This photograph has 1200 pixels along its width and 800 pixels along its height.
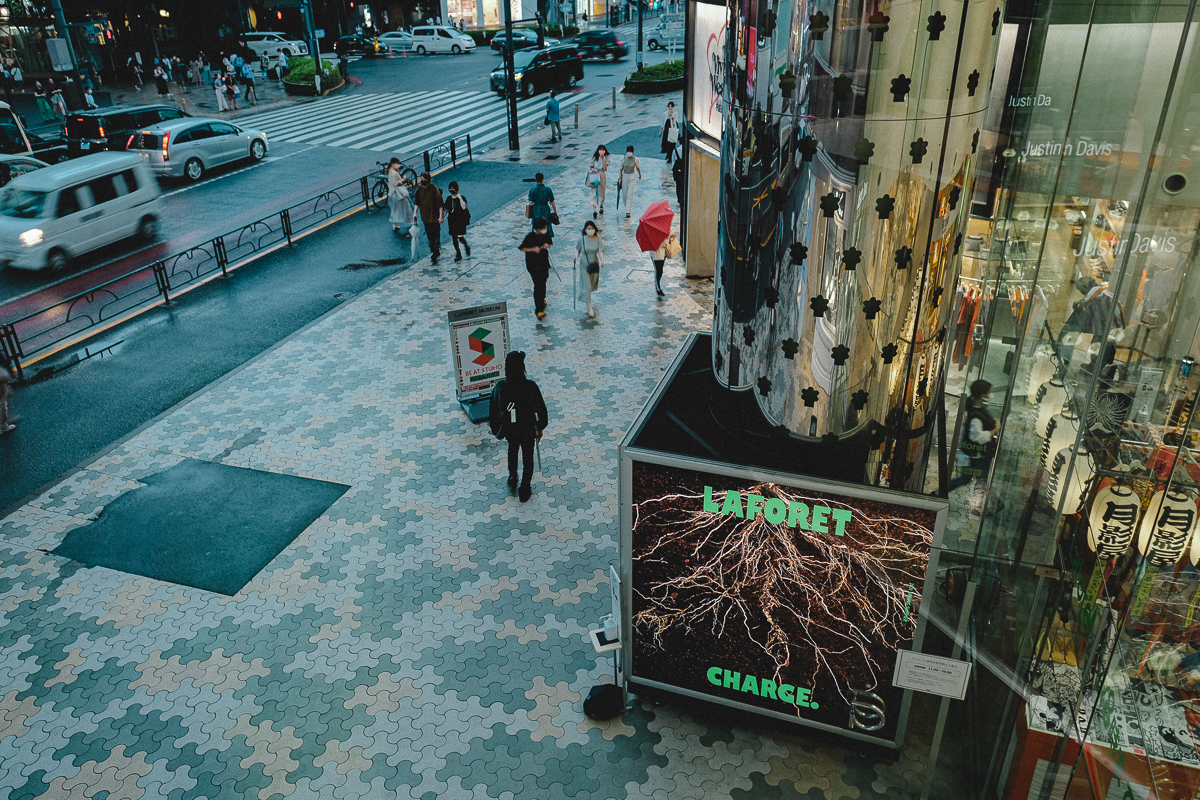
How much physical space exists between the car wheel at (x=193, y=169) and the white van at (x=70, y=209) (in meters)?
5.57

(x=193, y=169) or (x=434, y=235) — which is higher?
(x=193, y=169)

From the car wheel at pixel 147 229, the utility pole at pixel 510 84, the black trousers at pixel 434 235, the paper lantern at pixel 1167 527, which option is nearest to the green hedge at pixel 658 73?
the utility pole at pixel 510 84

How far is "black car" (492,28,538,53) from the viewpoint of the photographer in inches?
1592

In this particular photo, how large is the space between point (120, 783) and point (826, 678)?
16.7 feet

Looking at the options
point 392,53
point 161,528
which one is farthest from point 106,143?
point 392,53

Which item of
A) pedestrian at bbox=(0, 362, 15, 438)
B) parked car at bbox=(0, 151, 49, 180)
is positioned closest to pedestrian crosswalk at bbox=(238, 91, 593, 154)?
parked car at bbox=(0, 151, 49, 180)

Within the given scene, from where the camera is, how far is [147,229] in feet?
60.5

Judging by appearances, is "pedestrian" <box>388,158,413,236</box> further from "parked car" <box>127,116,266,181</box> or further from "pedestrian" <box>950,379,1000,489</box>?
"pedestrian" <box>950,379,1000,489</box>

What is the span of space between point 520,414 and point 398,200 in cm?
1093

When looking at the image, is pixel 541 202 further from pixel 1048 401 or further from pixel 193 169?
pixel 193 169

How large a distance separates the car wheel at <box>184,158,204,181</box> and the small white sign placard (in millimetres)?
24263

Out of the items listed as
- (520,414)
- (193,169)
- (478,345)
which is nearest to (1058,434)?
(520,414)

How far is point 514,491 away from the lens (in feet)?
28.8

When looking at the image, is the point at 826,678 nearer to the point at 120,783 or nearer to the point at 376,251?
the point at 120,783
